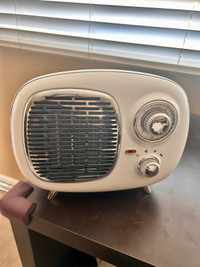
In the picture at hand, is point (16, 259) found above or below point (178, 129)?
below

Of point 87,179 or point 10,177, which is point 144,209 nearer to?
point 87,179

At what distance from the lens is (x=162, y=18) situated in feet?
1.99

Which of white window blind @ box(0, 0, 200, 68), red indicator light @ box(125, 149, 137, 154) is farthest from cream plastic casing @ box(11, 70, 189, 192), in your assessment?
white window blind @ box(0, 0, 200, 68)

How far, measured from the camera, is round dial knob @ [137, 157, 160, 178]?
448mm

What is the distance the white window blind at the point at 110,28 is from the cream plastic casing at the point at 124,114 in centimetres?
32

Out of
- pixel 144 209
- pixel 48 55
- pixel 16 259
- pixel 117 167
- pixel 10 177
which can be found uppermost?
pixel 48 55

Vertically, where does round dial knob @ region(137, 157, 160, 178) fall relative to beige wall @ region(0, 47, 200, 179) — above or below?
below

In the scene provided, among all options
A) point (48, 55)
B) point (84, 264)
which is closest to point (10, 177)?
point (84, 264)

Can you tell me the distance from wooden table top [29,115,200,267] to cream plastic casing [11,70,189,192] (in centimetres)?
5

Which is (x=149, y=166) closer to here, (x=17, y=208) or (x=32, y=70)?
(x=17, y=208)

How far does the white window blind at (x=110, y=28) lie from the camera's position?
601mm

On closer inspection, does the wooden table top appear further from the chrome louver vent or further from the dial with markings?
the dial with markings

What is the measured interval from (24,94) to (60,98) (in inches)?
2.7

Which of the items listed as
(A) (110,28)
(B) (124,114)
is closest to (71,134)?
(B) (124,114)
